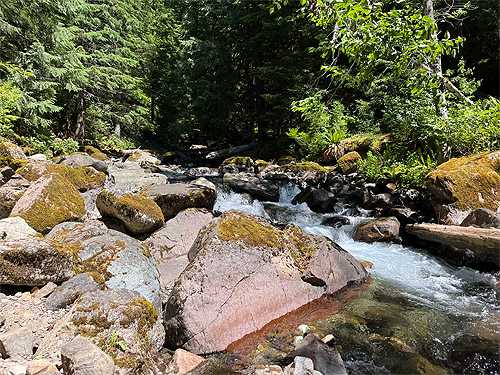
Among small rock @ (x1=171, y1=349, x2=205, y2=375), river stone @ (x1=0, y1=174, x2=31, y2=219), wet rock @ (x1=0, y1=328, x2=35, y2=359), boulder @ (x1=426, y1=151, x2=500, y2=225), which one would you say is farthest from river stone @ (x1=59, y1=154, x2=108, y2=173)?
boulder @ (x1=426, y1=151, x2=500, y2=225)

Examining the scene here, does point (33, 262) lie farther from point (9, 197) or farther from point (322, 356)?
point (322, 356)

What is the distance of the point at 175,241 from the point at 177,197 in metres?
1.21

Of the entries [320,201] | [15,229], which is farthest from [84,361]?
[320,201]

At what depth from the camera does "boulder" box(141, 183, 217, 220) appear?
660cm

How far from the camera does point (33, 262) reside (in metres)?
3.54

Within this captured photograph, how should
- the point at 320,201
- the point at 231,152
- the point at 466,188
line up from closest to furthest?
the point at 466,188 → the point at 320,201 → the point at 231,152

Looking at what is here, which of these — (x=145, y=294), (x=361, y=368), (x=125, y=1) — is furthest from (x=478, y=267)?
(x=125, y=1)

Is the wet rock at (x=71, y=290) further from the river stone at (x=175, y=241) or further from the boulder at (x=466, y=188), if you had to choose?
the boulder at (x=466, y=188)

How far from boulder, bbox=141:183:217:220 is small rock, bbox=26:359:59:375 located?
428 cm

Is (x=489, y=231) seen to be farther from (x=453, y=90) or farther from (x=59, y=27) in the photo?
(x=59, y=27)

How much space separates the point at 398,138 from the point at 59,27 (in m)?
16.9

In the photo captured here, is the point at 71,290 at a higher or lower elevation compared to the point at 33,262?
lower

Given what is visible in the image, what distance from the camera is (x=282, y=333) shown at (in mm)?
3781

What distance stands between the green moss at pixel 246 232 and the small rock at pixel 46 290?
227 centimetres
